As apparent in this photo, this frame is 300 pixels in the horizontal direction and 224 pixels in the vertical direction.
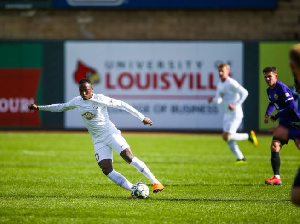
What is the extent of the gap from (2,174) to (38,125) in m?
14.7

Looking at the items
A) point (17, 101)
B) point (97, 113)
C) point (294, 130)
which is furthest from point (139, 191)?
point (17, 101)

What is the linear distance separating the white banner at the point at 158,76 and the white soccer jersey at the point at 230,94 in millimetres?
10562

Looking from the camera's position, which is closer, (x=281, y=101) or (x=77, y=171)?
(x=281, y=101)

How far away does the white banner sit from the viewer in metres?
29.9

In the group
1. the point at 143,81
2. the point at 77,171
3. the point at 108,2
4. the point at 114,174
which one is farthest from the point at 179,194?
the point at 108,2

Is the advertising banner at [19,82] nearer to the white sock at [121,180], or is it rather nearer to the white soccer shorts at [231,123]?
the white soccer shorts at [231,123]

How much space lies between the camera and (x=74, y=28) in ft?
112

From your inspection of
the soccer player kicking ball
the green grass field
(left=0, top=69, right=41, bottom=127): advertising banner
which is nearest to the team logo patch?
the soccer player kicking ball

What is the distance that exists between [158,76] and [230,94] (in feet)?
37.3

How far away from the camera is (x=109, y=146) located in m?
12.2

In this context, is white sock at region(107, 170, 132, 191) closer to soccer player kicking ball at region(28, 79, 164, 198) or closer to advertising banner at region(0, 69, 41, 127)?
soccer player kicking ball at region(28, 79, 164, 198)

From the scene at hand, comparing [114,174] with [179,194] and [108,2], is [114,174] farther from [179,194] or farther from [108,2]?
[108,2]

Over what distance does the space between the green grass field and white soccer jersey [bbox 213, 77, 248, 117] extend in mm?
1505

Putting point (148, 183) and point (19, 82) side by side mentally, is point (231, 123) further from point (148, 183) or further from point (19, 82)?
point (19, 82)
